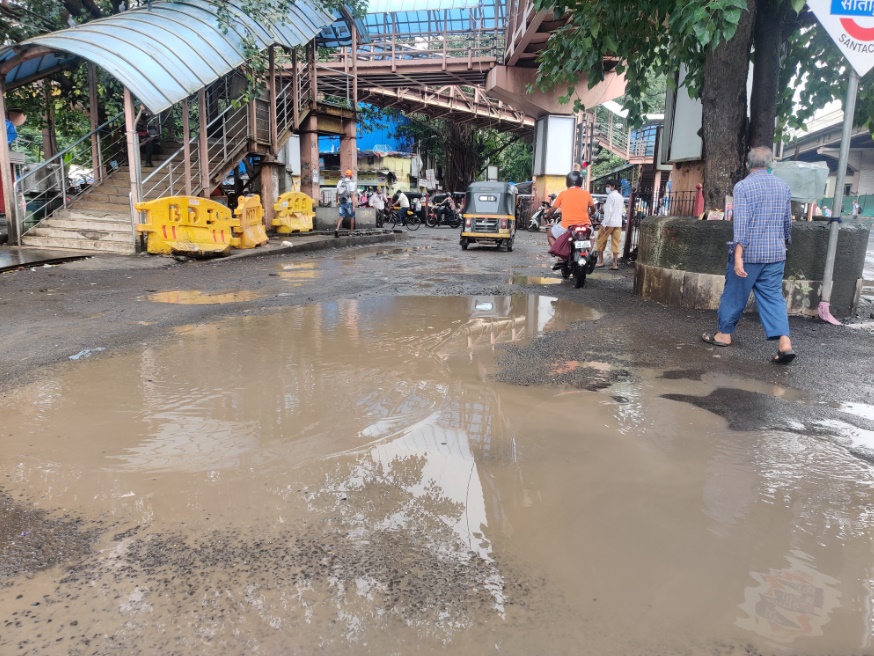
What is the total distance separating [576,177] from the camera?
9.41 metres

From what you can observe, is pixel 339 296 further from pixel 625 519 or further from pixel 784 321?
pixel 625 519

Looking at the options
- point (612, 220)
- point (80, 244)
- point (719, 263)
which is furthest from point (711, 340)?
point (80, 244)

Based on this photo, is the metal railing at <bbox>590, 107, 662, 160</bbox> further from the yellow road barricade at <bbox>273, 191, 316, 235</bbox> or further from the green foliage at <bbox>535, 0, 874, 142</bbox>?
the green foliage at <bbox>535, 0, 874, 142</bbox>

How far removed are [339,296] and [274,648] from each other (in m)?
6.49

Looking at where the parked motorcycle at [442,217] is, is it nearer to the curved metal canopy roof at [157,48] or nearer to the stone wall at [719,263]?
the curved metal canopy roof at [157,48]

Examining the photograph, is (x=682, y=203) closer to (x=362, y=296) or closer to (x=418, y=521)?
(x=362, y=296)

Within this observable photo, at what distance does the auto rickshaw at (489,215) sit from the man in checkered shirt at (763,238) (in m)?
11.0

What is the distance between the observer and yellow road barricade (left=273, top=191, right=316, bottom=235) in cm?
1688

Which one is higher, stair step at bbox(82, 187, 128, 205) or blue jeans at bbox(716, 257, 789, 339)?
stair step at bbox(82, 187, 128, 205)

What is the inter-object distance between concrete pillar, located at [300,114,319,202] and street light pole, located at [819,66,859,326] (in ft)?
A: 49.2

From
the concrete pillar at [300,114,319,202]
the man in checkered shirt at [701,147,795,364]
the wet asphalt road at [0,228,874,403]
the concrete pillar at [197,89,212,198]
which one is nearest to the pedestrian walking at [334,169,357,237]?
the concrete pillar at [300,114,319,202]

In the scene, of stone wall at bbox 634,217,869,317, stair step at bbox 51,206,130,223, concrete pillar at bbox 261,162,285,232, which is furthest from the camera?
concrete pillar at bbox 261,162,285,232

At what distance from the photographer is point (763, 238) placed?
524cm

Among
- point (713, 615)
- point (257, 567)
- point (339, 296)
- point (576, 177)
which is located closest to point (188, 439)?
point (257, 567)
